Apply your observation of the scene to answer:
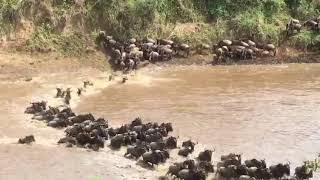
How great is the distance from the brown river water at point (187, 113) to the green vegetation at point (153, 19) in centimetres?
228

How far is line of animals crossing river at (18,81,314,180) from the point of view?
45.1ft

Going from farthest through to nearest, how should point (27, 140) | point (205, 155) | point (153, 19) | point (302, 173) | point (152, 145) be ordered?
point (153, 19) → point (27, 140) → point (152, 145) → point (205, 155) → point (302, 173)

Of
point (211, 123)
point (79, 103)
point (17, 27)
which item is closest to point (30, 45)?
point (17, 27)

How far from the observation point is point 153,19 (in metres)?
27.7

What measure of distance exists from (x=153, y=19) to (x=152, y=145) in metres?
13.0

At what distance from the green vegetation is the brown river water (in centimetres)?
228

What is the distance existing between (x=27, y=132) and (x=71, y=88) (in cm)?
498

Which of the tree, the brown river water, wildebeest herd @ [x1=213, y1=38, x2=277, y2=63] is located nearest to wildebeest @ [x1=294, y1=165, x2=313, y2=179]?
the brown river water

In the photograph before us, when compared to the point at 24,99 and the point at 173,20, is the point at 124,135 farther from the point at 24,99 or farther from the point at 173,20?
the point at 173,20

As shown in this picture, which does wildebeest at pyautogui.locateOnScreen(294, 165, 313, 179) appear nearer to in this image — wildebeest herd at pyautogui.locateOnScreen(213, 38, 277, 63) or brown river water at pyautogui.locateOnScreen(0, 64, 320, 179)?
brown river water at pyautogui.locateOnScreen(0, 64, 320, 179)

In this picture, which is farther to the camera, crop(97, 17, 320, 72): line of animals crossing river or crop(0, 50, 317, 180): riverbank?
crop(97, 17, 320, 72): line of animals crossing river

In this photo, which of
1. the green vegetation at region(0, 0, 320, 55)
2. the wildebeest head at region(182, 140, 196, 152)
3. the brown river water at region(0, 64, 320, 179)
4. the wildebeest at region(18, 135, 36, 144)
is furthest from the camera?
the green vegetation at region(0, 0, 320, 55)

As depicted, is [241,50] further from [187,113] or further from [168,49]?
[187,113]

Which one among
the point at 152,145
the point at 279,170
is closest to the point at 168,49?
the point at 152,145
